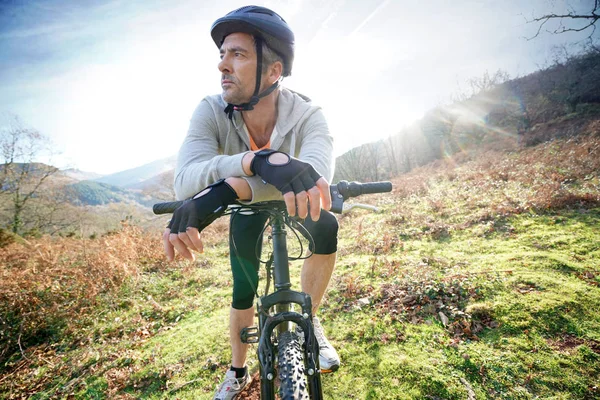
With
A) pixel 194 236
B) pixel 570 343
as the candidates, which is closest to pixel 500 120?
pixel 570 343

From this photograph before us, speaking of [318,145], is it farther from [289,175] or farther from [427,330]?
[427,330]

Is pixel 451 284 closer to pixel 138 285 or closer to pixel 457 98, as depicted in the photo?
pixel 138 285

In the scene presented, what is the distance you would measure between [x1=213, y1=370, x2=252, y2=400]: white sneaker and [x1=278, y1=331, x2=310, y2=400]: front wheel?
146 centimetres

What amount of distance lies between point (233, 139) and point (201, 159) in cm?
53

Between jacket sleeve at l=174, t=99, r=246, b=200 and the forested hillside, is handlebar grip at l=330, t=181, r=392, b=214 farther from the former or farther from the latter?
the forested hillside

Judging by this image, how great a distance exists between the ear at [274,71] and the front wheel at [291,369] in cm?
202

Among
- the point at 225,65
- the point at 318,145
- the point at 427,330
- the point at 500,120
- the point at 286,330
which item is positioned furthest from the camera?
the point at 500,120

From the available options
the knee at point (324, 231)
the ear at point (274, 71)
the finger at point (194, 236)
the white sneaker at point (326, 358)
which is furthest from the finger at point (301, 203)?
the white sneaker at point (326, 358)

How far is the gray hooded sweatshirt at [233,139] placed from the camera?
1.69m

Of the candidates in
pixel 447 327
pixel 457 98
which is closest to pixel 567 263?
pixel 447 327

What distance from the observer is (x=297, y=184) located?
48.9 inches

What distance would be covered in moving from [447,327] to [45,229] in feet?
111

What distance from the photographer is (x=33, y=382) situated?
11.9ft

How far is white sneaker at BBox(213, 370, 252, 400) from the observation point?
2442mm
